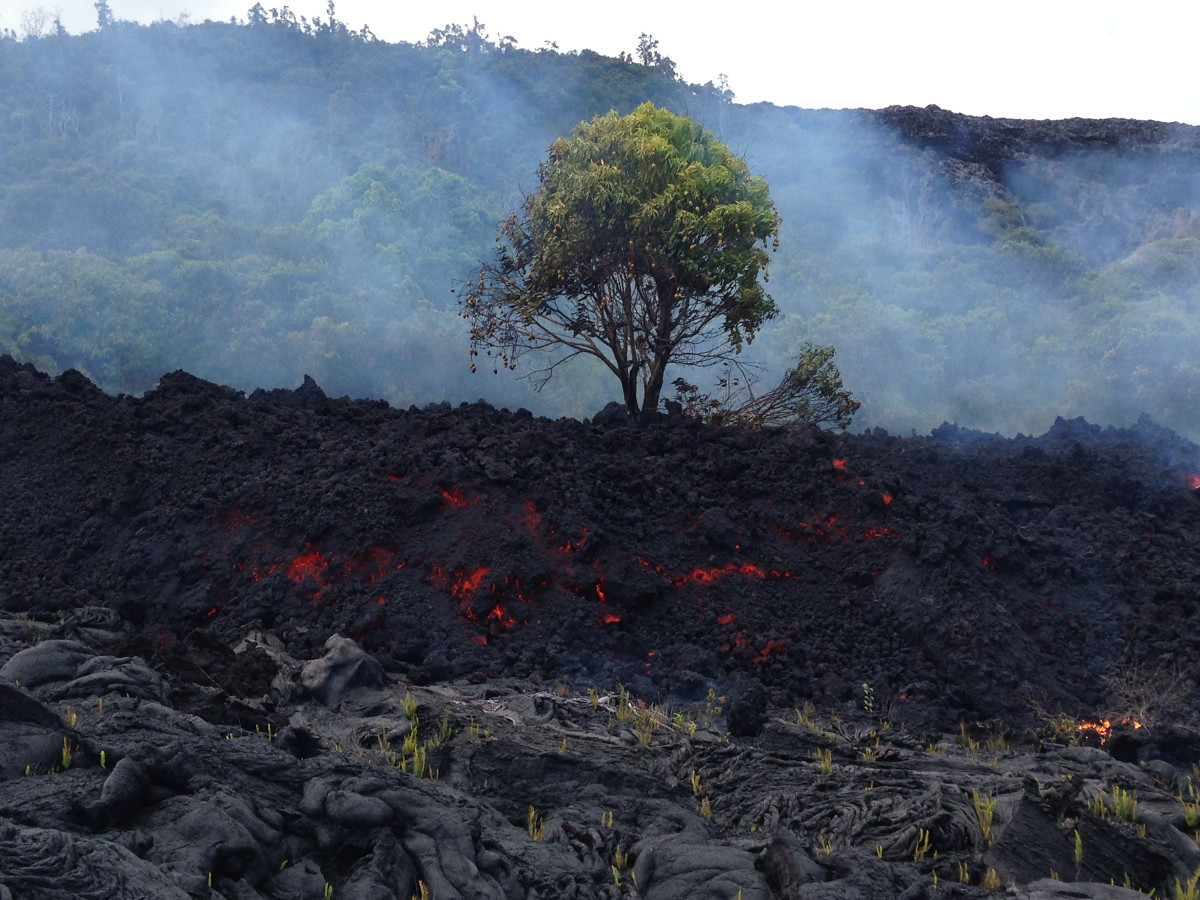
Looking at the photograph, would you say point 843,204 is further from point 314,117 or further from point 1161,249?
point 314,117

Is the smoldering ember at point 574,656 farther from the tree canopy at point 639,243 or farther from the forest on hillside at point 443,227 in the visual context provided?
the forest on hillside at point 443,227

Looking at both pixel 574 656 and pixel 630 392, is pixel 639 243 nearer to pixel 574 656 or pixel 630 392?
pixel 630 392

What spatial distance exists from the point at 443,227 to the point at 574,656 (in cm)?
3380

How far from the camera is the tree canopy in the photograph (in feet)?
49.0

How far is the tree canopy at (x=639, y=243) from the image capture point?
14.9 m

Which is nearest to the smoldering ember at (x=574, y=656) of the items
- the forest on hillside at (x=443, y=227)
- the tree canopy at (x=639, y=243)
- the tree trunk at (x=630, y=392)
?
the tree trunk at (x=630, y=392)

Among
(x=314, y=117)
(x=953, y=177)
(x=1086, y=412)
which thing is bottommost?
(x=1086, y=412)

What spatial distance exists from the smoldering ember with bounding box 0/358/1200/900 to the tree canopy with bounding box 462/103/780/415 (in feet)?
7.46

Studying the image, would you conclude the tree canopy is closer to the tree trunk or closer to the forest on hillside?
the tree trunk

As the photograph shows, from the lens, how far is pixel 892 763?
785 centimetres

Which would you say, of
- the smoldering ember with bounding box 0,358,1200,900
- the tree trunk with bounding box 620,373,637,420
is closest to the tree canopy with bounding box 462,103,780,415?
the tree trunk with bounding box 620,373,637,420

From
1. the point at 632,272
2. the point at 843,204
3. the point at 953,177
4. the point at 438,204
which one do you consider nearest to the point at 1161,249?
the point at 953,177

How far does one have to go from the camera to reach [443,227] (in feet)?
136

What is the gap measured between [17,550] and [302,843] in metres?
8.72
